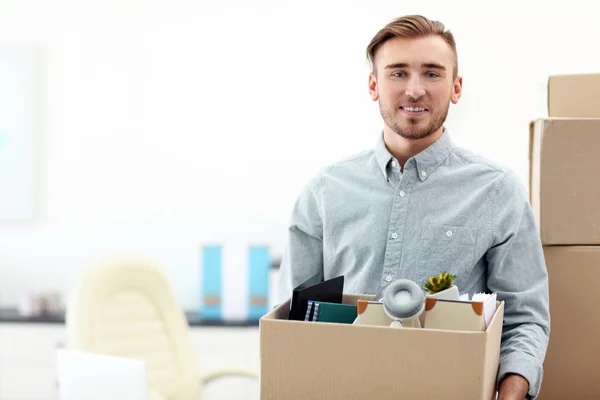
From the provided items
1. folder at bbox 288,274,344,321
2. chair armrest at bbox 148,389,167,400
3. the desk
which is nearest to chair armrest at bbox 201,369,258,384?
chair armrest at bbox 148,389,167,400

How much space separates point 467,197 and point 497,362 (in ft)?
1.21

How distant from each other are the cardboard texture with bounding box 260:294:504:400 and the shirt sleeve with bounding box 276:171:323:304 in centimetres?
52

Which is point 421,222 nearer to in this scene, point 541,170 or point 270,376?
point 541,170

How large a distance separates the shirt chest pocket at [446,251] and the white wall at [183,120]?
1.54 m

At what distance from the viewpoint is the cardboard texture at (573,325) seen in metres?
1.44

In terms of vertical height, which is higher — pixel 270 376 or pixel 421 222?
pixel 421 222

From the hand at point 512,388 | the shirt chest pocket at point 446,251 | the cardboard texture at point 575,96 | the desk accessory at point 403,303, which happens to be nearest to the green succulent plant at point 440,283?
the desk accessory at point 403,303

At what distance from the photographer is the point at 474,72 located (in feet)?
9.33

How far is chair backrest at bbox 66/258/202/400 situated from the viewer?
2.54 meters

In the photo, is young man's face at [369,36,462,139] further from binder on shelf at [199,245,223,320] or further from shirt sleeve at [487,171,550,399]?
binder on shelf at [199,245,223,320]

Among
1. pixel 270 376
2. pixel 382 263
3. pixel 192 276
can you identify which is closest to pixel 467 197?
pixel 382 263

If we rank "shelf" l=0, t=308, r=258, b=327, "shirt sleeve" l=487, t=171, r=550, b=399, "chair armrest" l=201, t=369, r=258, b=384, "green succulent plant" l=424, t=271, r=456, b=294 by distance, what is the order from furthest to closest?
1. "shelf" l=0, t=308, r=258, b=327
2. "chair armrest" l=201, t=369, r=258, b=384
3. "shirt sleeve" l=487, t=171, r=550, b=399
4. "green succulent plant" l=424, t=271, r=456, b=294

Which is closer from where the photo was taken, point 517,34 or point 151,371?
point 151,371

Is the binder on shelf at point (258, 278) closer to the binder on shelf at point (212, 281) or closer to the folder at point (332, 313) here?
the binder on shelf at point (212, 281)
